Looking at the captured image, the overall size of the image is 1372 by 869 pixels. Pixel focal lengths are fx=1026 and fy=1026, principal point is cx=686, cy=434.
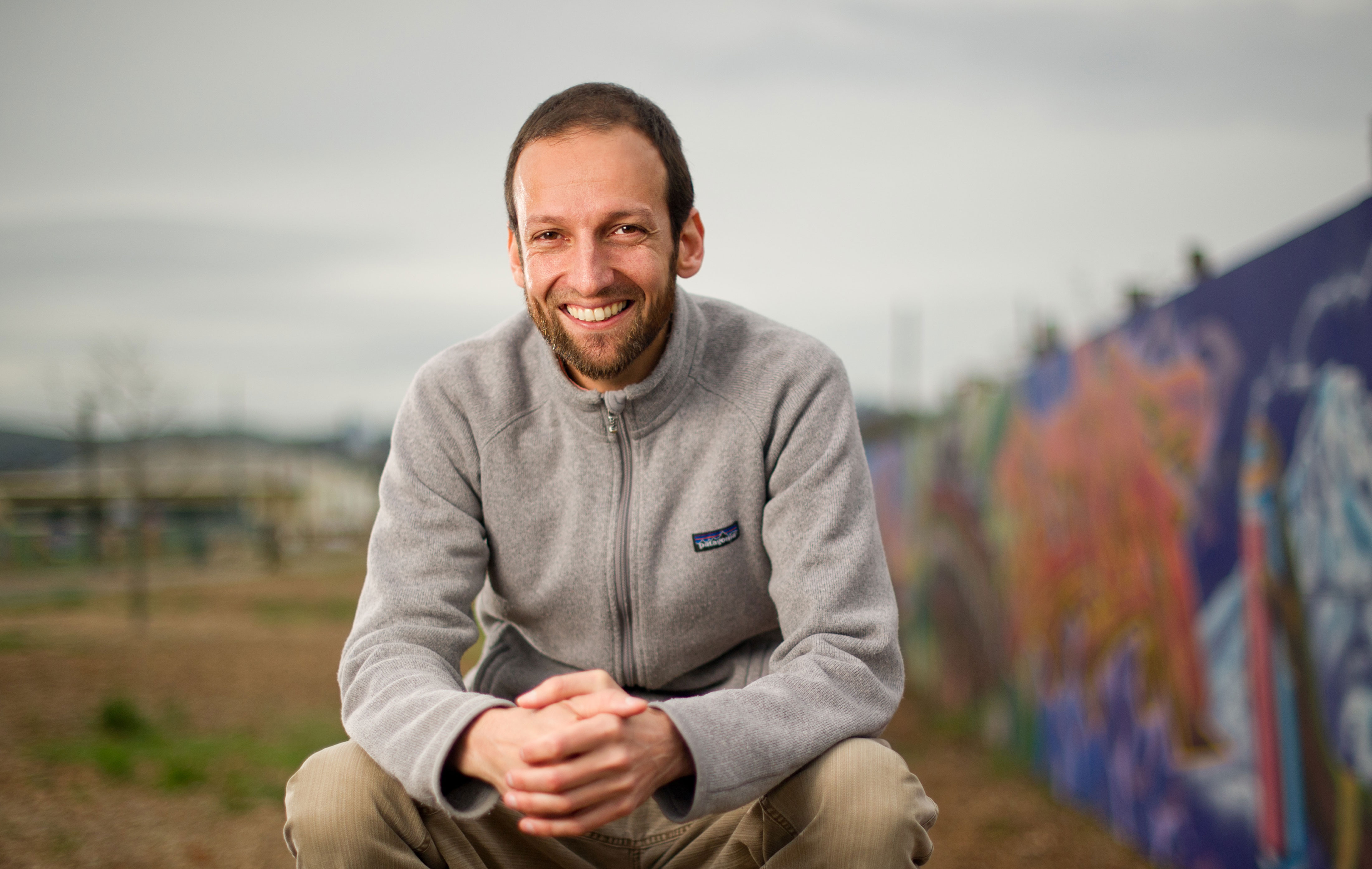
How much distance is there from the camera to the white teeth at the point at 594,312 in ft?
6.82

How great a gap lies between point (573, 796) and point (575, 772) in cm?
5

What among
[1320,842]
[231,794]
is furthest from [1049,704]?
[231,794]

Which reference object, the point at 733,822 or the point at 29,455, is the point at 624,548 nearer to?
the point at 733,822

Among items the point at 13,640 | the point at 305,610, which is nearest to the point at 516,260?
the point at 13,640

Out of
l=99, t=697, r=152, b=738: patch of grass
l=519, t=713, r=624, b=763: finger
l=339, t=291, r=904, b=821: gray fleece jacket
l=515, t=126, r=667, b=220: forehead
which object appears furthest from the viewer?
l=99, t=697, r=152, b=738: patch of grass

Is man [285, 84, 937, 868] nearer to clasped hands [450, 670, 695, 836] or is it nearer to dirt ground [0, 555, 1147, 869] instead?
clasped hands [450, 670, 695, 836]

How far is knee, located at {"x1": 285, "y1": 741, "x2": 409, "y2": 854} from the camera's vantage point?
1.68 meters

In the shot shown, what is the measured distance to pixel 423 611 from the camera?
1.96 meters

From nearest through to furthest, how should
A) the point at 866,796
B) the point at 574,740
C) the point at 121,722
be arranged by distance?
the point at 574,740, the point at 866,796, the point at 121,722

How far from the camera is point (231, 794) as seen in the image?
18.0ft

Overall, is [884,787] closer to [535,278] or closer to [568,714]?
[568,714]

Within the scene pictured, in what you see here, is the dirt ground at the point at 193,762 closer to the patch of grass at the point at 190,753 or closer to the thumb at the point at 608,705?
the patch of grass at the point at 190,753

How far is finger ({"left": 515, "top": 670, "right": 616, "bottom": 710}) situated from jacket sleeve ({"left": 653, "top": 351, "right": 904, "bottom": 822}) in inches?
4.5

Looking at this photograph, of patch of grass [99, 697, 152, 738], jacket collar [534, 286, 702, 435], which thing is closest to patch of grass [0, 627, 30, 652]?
patch of grass [99, 697, 152, 738]
